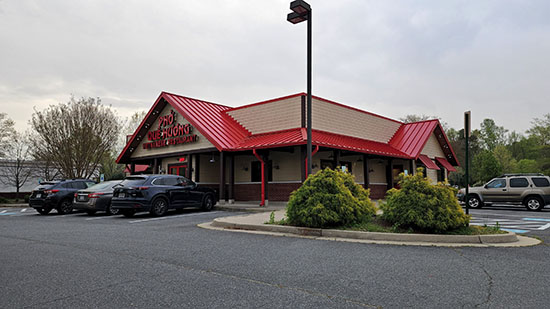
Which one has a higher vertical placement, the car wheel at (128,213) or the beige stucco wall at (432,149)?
the beige stucco wall at (432,149)

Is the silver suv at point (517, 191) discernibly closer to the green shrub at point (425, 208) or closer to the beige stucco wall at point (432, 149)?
the beige stucco wall at point (432, 149)

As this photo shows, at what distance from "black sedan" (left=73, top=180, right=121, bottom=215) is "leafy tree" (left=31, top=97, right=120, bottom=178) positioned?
14.7 metres

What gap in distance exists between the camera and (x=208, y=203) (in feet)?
56.0

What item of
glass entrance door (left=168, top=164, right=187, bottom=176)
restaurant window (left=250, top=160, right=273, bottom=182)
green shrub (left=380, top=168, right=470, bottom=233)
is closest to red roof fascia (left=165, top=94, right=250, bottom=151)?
restaurant window (left=250, top=160, right=273, bottom=182)

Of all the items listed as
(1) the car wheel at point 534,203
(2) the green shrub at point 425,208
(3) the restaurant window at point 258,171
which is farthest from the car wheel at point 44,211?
(1) the car wheel at point 534,203

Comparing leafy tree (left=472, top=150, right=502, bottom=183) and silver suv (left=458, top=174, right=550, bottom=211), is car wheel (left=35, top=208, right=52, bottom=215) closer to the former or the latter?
silver suv (left=458, top=174, right=550, bottom=211)

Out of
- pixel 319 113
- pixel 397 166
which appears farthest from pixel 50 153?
pixel 397 166

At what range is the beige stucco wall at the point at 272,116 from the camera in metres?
19.1

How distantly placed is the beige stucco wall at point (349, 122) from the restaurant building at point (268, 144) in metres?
0.05

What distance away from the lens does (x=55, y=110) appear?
1154 inches

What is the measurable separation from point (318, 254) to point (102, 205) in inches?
488

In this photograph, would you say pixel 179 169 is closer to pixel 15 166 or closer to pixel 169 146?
pixel 169 146

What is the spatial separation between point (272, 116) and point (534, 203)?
531 inches

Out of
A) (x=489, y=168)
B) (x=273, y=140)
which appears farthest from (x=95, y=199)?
(x=489, y=168)
